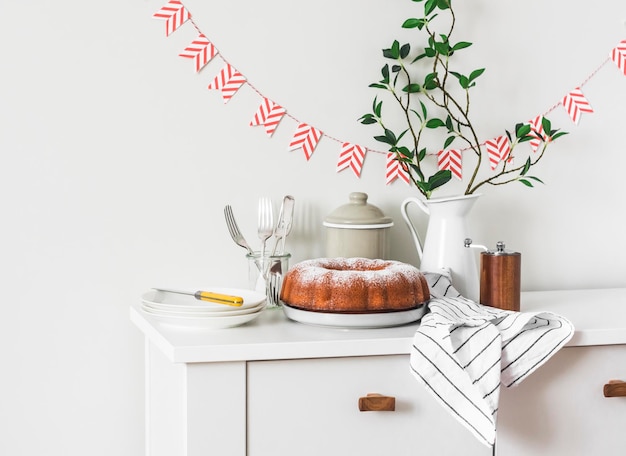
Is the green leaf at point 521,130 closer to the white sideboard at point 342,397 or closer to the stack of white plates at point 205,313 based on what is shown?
the white sideboard at point 342,397

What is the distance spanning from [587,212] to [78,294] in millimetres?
1167

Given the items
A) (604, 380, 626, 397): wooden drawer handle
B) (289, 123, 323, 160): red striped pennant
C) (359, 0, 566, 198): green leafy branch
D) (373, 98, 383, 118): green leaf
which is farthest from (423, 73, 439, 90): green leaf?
(604, 380, 626, 397): wooden drawer handle

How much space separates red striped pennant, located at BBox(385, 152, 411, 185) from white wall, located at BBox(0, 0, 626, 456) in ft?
0.06

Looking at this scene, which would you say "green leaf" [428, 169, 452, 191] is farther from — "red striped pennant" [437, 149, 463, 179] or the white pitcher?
"red striped pennant" [437, 149, 463, 179]

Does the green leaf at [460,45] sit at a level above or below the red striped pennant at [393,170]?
above

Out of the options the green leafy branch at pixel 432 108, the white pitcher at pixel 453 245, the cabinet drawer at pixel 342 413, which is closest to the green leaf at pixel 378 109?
the green leafy branch at pixel 432 108

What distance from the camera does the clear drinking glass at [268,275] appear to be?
160 cm

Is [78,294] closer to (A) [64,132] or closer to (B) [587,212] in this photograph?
(A) [64,132]

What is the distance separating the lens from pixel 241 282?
172 centimetres

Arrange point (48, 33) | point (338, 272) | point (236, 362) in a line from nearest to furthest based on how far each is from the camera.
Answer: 1. point (236, 362)
2. point (338, 272)
3. point (48, 33)

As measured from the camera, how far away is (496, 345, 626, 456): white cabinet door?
4.59 feet

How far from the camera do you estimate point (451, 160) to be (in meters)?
1.81

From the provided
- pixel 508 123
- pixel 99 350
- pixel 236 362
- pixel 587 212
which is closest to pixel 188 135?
pixel 99 350

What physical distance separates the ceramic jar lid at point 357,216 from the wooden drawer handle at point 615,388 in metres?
0.51
